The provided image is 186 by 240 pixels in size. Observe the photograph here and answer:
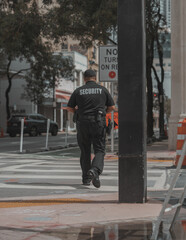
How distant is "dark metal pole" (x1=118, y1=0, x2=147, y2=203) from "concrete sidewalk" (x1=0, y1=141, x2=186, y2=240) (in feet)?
1.06

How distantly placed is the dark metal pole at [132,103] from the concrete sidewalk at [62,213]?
32cm

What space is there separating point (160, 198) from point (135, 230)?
214 cm

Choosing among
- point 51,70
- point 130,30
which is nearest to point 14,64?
point 51,70

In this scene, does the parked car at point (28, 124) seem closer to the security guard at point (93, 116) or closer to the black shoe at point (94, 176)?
the security guard at point (93, 116)

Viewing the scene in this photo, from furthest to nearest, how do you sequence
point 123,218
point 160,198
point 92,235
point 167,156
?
point 167,156, point 160,198, point 123,218, point 92,235

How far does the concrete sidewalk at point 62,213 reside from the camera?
557 cm

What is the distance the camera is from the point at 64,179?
10477 millimetres

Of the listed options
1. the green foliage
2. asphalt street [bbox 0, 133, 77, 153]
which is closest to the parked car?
the green foliage

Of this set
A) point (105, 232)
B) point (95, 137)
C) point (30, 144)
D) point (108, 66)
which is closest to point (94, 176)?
point (95, 137)

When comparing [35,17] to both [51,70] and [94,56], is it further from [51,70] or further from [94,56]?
[94,56]

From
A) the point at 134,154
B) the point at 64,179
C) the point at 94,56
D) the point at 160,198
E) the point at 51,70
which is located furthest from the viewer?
the point at 94,56

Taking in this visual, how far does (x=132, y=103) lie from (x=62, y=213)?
1657 millimetres

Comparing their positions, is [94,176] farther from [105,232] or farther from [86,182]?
[105,232]

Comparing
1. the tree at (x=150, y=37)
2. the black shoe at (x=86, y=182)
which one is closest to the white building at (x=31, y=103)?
the tree at (x=150, y=37)
